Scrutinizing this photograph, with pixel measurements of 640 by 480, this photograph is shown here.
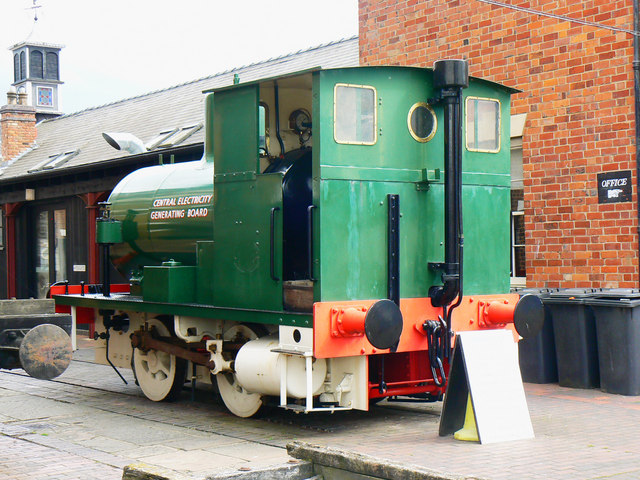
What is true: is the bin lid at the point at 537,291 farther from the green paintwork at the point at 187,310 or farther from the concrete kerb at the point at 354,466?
the concrete kerb at the point at 354,466

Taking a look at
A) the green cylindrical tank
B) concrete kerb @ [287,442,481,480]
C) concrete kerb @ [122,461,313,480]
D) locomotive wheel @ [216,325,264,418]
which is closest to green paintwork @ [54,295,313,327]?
locomotive wheel @ [216,325,264,418]

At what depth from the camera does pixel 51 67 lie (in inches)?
1655

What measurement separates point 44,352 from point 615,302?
18.0ft

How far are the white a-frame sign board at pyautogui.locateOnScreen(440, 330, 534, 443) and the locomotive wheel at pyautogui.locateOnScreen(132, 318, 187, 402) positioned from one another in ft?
11.7

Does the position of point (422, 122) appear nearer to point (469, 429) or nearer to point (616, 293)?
point (469, 429)

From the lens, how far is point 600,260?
34.2 feet

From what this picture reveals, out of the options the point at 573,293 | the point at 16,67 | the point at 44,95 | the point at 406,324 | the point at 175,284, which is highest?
the point at 16,67

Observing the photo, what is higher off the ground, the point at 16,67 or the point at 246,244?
the point at 16,67

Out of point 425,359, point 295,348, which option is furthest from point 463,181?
point 295,348

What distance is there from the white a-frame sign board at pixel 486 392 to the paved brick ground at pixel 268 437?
15 cm

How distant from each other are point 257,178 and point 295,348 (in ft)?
5.34

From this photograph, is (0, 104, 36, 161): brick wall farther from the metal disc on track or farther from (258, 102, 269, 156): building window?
the metal disc on track

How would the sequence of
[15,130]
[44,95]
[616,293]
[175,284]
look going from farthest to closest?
[44,95]
[15,130]
[616,293]
[175,284]

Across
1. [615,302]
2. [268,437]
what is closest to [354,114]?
[268,437]
